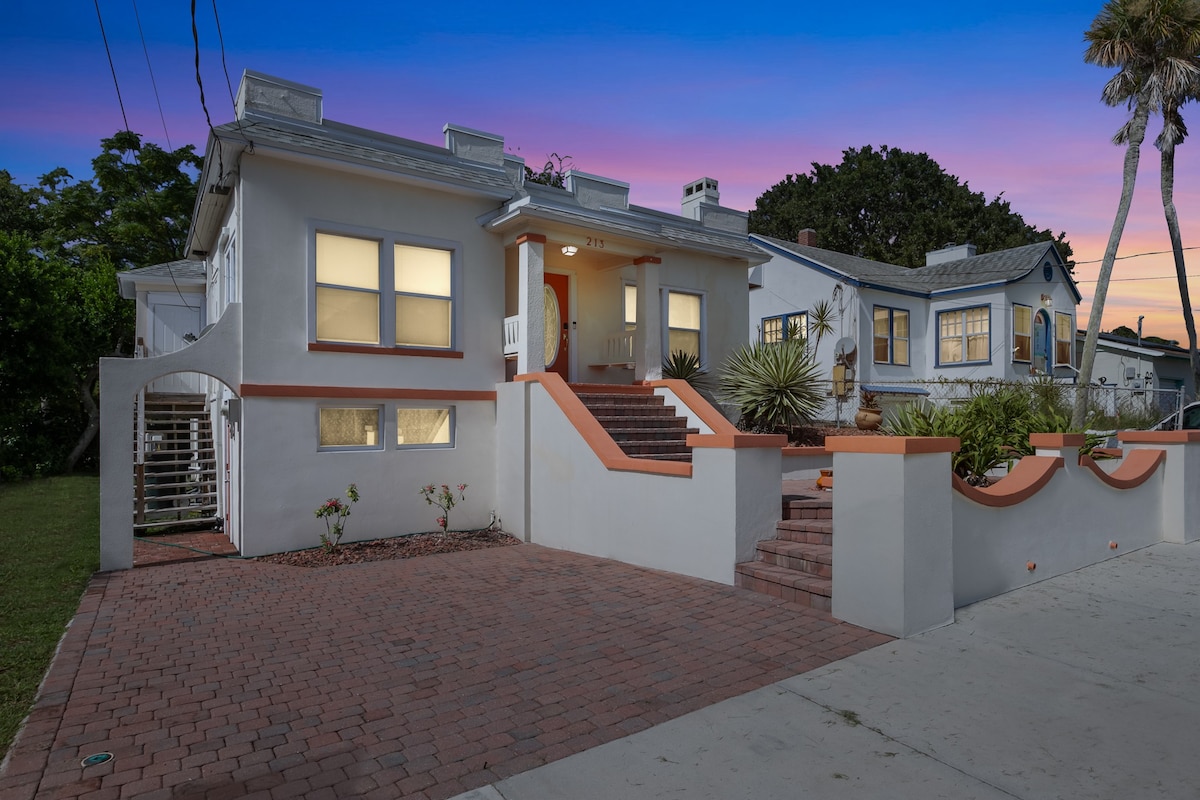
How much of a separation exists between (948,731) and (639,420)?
7.05m

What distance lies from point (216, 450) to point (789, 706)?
11.7 meters

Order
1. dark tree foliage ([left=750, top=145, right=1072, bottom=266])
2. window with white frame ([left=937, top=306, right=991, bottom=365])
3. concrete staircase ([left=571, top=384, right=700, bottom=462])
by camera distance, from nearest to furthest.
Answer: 1. concrete staircase ([left=571, top=384, right=700, bottom=462])
2. window with white frame ([left=937, top=306, right=991, bottom=365])
3. dark tree foliage ([left=750, top=145, right=1072, bottom=266])

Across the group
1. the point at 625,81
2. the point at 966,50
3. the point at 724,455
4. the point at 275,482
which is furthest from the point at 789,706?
the point at 966,50

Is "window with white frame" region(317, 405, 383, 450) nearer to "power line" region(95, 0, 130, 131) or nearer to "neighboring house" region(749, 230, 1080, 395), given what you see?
"power line" region(95, 0, 130, 131)

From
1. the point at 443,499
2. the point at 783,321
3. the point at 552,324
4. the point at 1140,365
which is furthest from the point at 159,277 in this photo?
the point at 1140,365

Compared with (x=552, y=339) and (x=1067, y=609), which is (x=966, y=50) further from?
(x=1067, y=609)

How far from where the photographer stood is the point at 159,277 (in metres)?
15.4

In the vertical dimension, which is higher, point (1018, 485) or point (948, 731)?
point (1018, 485)

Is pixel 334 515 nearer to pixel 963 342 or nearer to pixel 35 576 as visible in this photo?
pixel 35 576

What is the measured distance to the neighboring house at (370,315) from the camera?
897 cm

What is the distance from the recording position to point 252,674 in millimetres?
4801

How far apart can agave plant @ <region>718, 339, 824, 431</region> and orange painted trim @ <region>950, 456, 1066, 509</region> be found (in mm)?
4693

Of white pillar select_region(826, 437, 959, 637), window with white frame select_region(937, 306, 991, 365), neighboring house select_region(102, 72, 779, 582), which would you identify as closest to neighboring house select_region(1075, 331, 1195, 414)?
window with white frame select_region(937, 306, 991, 365)

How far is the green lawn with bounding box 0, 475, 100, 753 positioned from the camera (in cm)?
469
